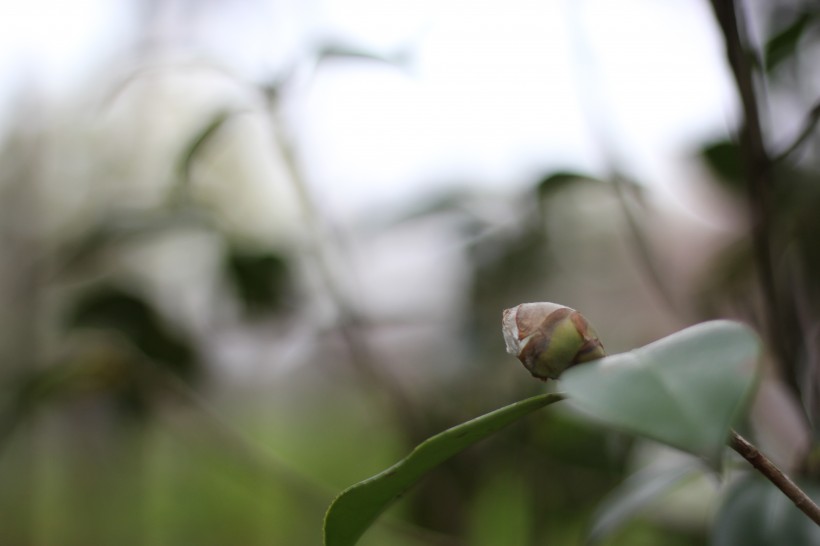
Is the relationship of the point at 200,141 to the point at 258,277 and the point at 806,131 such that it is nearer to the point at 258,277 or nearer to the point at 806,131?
the point at 258,277

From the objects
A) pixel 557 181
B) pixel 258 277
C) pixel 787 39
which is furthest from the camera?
pixel 258 277

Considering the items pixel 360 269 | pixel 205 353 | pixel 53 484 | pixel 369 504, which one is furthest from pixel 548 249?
pixel 53 484

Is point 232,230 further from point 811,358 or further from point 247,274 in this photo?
point 811,358

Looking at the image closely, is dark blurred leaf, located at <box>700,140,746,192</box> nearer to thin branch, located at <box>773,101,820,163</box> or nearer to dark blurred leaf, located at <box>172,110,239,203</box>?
thin branch, located at <box>773,101,820,163</box>

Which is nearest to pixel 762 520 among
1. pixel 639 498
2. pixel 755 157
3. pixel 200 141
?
pixel 639 498

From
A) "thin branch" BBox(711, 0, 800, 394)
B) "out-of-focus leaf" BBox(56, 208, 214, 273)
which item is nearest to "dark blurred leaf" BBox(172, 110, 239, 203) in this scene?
"out-of-focus leaf" BBox(56, 208, 214, 273)

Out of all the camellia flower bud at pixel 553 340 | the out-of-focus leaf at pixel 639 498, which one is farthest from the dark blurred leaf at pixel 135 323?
the camellia flower bud at pixel 553 340
